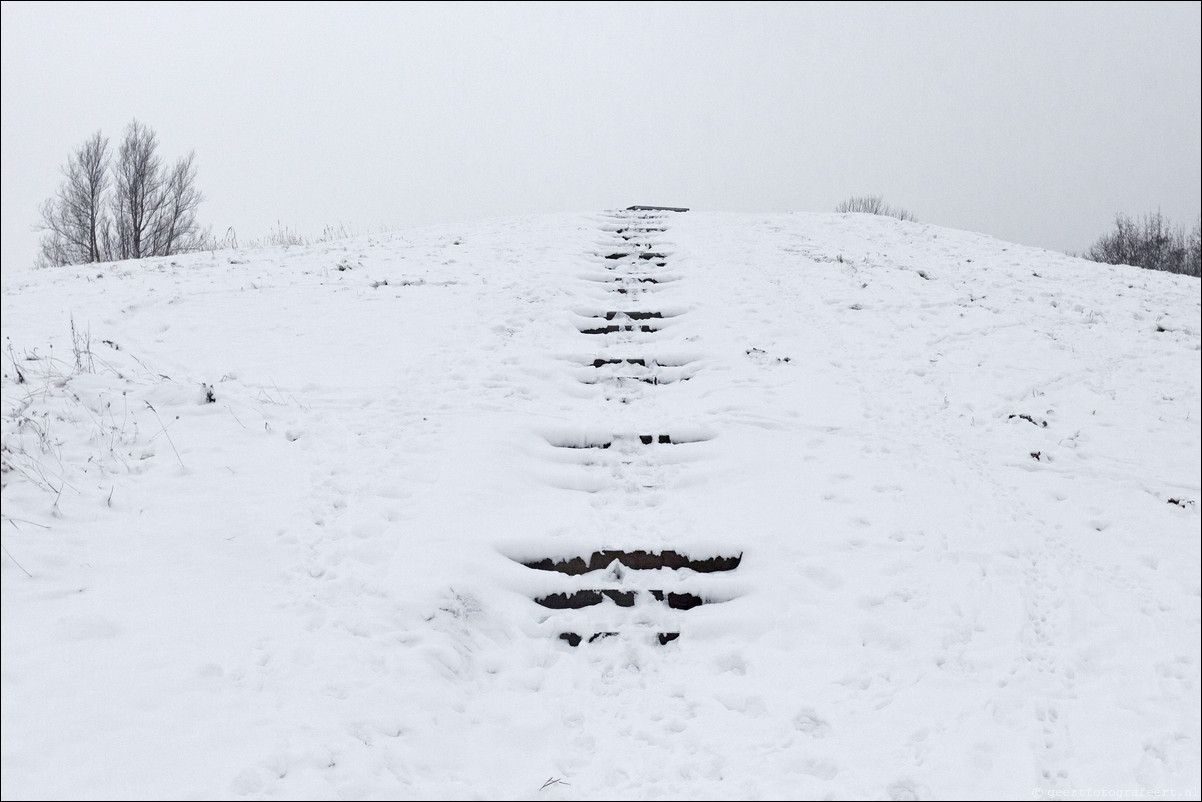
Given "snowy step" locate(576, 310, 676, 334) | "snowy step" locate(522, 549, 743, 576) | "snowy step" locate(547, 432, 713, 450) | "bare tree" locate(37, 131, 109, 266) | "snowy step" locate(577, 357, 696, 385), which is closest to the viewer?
"snowy step" locate(522, 549, 743, 576)

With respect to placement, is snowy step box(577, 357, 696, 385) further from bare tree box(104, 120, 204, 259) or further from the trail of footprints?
bare tree box(104, 120, 204, 259)

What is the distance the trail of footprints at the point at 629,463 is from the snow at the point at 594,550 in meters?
0.04

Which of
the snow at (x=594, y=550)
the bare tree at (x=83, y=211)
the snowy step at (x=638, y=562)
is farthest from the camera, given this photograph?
the bare tree at (x=83, y=211)

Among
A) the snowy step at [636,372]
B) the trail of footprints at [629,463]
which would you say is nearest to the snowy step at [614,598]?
the trail of footprints at [629,463]

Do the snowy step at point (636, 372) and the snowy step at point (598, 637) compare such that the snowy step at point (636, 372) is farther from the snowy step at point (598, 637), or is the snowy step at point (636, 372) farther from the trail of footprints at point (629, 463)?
the snowy step at point (598, 637)

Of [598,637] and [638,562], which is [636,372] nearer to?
[638,562]

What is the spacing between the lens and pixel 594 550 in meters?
4.44

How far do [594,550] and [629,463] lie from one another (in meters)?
A: 1.18

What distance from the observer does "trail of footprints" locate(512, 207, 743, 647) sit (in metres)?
4.05

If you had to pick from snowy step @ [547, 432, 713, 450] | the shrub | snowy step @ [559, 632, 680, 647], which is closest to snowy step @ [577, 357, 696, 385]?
snowy step @ [547, 432, 713, 450]

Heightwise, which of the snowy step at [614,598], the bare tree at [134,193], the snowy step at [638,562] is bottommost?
the snowy step at [614,598]

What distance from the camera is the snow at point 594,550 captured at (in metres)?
3.07

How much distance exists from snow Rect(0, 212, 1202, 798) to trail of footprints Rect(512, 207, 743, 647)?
0.04 m

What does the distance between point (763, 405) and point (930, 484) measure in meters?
1.64
